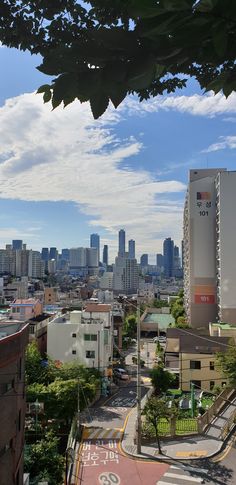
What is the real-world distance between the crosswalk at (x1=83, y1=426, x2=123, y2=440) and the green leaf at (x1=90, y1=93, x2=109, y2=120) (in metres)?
24.6

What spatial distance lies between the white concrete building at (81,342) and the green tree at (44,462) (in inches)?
569

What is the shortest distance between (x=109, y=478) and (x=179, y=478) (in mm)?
3195

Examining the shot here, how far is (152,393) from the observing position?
30.4m

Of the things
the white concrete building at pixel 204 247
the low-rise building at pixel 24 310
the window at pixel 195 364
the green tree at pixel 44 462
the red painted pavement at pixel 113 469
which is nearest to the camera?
the green tree at pixel 44 462

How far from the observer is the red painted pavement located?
17672 mm

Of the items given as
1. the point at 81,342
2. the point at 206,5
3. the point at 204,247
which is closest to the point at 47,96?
the point at 206,5

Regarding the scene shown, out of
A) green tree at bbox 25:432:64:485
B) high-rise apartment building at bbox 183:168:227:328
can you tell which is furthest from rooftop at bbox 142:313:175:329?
green tree at bbox 25:432:64:485

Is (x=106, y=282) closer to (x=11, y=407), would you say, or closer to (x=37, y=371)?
(x=37, y=371)

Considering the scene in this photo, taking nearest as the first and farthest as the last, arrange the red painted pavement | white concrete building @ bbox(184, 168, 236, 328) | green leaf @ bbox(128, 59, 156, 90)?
green leaf @ bbox(128, 59, 156, 90) < the red painted pavement < white concrete building @ bbox(184, 168, 236, 328)

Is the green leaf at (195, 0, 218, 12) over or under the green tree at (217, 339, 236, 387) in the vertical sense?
over

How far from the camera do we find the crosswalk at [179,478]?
56.1 feet

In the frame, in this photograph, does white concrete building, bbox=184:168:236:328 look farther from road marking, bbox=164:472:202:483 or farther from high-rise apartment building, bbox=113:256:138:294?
high-rise apartment building, bbox=113:256:138:294

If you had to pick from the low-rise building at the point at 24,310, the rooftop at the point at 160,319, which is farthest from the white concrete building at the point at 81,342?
the rooftop at the point at 160,319

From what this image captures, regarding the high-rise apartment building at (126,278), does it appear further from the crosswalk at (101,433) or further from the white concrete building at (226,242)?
the crosswalk at (101,433)
